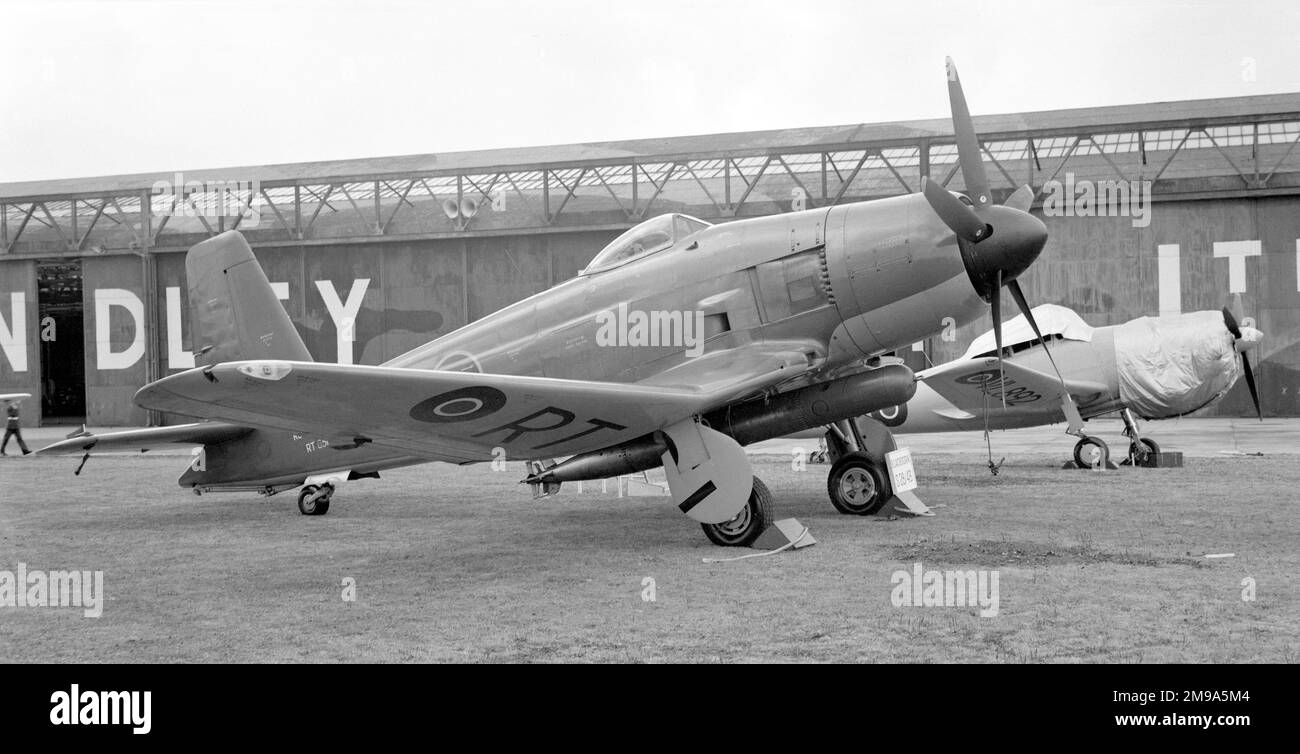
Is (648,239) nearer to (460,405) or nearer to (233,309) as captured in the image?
(460,405)

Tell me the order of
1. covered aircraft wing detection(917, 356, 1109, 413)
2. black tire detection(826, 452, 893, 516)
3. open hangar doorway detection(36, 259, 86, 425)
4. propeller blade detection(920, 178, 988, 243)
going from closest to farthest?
propeller blade detection(920, 178, 988, 243) → black tire detection(826, 452, 893, 516) → covered aircraft wing detection(917, 356, 1109, 413) → open hangar doorway detection(36, 259, 86, 425)

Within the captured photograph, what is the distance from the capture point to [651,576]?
22.9ft

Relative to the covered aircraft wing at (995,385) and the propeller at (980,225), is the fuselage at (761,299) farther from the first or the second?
the covered aircraft wing at (995,385)

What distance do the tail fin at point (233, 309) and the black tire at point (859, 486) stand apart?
219 inches

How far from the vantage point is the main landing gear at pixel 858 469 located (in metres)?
9.95

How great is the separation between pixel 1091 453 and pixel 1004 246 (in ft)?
26.4

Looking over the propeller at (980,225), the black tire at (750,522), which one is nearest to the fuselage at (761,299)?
the propeller at (980,225)

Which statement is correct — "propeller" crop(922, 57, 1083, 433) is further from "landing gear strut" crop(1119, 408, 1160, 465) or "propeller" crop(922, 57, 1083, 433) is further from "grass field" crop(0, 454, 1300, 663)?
"landing gear strut" crop(1119, 408, 1160, 465)

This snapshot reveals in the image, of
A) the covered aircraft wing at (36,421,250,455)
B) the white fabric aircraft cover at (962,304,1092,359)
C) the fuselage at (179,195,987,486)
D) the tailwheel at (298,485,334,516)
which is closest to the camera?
the fuselage at (179,195,987,486)

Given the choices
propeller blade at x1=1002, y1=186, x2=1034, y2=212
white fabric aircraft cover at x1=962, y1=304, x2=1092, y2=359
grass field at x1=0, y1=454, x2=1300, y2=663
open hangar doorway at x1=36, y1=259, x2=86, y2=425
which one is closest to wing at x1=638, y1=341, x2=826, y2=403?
grass field at x1=0, y1=454, x2=1300, y2=663

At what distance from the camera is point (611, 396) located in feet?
24.4

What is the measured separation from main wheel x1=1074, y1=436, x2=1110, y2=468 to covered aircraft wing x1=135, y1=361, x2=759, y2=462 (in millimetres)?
8866

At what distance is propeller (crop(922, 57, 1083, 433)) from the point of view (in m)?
7.81
